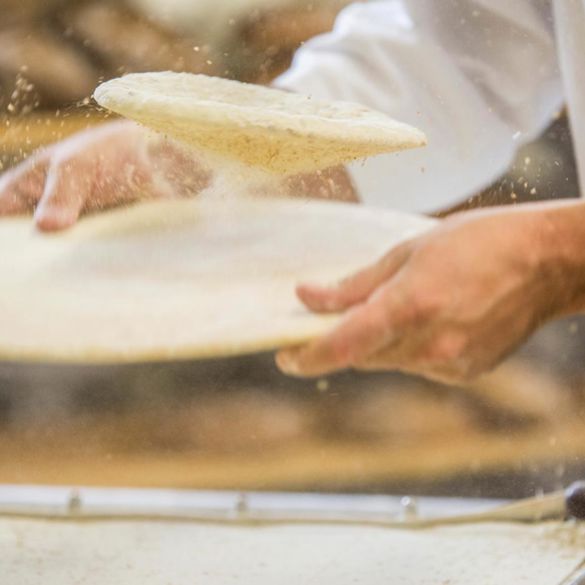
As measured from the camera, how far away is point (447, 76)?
55cm

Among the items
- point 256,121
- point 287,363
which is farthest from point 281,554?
point 256,121

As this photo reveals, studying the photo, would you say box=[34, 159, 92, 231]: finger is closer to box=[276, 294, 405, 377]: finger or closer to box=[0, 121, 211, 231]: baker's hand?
box=[0, 121, 211, 231]: baker's hand

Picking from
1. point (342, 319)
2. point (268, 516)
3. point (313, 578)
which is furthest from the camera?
point (268, 516)

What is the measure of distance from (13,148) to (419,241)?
209mm

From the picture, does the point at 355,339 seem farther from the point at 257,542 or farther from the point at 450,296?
the point at 257,542

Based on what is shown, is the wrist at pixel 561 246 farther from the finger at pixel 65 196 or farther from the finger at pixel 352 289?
the finger at pixel 65 196

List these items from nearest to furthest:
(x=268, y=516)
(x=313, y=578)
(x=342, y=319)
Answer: (x=342, y=319) < (x=313, y=578) < (x=268, y=516)

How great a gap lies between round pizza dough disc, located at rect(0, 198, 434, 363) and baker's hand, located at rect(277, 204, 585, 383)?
1cm

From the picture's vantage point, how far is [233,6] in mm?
530

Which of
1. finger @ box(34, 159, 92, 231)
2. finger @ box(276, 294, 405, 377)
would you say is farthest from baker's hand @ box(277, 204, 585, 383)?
finger @ box(34, 159, 92, 231)

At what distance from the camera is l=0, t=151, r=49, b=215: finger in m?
0.53

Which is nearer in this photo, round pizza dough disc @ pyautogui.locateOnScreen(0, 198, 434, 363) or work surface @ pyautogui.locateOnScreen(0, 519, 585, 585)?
round pizza dough disc @ pyautogui.locateOnScreen(0, 198, 434, 363)

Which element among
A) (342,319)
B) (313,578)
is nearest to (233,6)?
(342,319)

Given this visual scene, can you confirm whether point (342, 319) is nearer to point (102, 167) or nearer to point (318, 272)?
point (318, 272)
